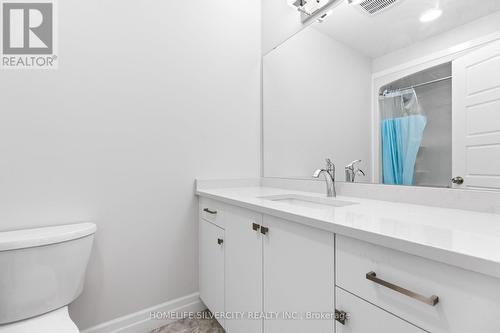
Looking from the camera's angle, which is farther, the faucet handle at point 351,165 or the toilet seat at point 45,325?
the faucet handle at point 351,165

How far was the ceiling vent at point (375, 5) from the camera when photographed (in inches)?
45.2

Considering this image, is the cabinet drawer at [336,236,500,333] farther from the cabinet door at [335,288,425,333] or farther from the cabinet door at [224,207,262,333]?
the cabinet door at [224,207,262,333]

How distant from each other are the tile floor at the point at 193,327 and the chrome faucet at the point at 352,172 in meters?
1.13

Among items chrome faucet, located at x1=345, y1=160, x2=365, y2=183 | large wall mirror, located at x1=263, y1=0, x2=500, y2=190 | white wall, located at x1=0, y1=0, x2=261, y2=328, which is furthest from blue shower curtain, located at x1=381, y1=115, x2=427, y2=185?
white wall, located at x1=0, y1=0, x2=261, y2=328

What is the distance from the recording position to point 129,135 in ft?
4.54

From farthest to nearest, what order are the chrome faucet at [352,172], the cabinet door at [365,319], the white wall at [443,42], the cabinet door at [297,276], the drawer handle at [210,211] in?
the drawer handle at [210,211] → the chrome faucet at [352,172] → the white wall at [443,42] → the cabinet door at [297,276] → the cabinet door at [365,319]

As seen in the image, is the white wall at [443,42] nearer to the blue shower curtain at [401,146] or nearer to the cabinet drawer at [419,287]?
the blue shower curtain at [401,146]

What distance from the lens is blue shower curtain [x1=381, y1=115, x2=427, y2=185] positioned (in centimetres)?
104

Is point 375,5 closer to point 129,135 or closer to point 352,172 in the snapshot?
point 352,172

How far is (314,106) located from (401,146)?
611mm

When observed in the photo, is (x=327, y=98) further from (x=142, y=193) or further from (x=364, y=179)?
(x=142, y=193)
